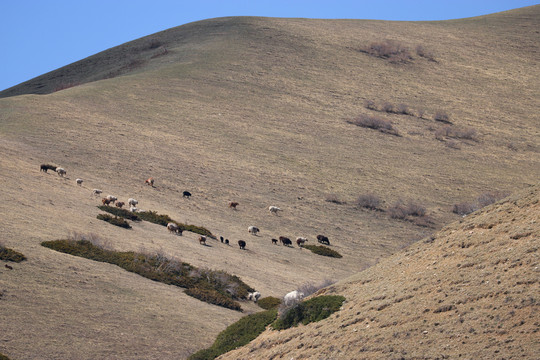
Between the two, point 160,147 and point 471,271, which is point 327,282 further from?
point 160,147

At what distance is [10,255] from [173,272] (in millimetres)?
6415

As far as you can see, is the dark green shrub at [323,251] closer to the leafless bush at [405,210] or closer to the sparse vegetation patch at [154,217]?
the sparse vegetation patch at [154,217]

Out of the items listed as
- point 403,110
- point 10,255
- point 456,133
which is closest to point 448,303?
point 10,255

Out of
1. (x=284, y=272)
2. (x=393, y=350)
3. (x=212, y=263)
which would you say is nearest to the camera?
(x=393, y=350)

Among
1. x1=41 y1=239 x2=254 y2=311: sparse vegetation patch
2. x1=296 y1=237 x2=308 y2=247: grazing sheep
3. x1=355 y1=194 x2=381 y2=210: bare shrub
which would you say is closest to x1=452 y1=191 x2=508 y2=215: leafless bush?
x1=355 y1=194 x2=381 y2=210: bare shrub

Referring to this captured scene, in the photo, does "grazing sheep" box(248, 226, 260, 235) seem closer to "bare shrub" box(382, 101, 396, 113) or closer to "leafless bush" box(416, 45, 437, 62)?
"bare shrub" box(382, 101, 396, 113)

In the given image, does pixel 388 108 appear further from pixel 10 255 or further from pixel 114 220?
pixel 10 255

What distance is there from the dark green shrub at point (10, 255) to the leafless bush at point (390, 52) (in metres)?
64.0

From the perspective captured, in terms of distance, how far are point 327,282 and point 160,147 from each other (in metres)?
26.7

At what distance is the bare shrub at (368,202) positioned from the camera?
4372 cm

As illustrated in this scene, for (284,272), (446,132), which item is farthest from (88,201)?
(446,132)

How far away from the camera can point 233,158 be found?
A: 47.6m

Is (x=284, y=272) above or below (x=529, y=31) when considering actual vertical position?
below

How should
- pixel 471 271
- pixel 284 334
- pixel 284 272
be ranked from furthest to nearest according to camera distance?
pixel 284 272 < pixel 284 334 < pixel 471 271
